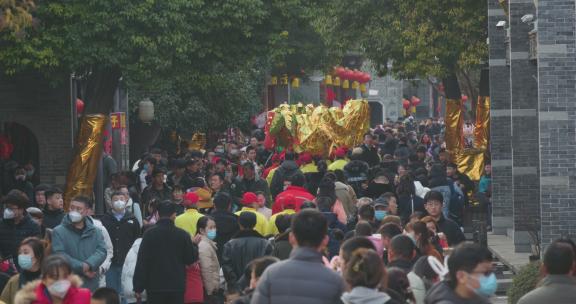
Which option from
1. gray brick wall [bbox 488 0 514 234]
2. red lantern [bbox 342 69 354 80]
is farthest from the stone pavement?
red lantern [bbox 342 69 354 80]

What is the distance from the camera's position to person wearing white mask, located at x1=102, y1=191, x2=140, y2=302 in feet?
57.4

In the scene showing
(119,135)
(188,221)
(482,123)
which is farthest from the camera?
(119,135)

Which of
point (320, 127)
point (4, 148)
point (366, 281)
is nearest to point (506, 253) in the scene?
point (320, 127)

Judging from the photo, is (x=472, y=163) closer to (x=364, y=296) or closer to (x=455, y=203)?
(x=455, y=203)

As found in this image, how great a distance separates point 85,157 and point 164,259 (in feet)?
44.4

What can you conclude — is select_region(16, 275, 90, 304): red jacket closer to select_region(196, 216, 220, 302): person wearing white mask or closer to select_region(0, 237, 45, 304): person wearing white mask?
select_region(0, 237, 45, 304): person wearing white mask

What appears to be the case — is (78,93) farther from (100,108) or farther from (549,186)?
(549,186)

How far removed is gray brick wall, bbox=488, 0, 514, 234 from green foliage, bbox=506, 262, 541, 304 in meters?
14.2

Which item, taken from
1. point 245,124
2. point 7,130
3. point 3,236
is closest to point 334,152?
point 7,130

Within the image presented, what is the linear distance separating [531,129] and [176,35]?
624 cm

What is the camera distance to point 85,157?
1126 inches

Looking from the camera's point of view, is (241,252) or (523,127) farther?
(523,127)

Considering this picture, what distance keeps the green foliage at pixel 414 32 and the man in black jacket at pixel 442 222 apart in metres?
16.8

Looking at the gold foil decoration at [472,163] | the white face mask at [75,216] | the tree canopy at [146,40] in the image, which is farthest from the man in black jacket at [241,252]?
the gold foil decoration at [472,163]
